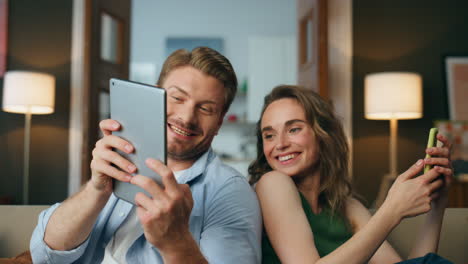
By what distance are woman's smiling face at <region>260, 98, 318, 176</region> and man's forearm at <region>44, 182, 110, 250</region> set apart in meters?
0.59

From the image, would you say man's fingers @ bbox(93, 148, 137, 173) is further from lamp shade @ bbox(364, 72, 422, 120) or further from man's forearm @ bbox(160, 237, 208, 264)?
lamp shade @ bbox(364, 72, 422, 120)

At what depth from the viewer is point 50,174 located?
402 centimetres

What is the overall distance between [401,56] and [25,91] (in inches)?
131

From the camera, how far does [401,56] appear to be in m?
3.93

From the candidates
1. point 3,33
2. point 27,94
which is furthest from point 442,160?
point 3,33

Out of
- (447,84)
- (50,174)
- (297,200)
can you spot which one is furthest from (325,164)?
(50,174)

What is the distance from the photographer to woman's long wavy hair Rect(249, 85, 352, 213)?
1.40 metres

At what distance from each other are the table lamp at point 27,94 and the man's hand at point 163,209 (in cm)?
315

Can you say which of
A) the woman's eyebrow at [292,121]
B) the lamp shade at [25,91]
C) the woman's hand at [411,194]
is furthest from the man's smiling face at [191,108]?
the lamp shade at [25,91]

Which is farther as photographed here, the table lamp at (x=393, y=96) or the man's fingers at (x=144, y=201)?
the table lamp at (x=393, y=96)

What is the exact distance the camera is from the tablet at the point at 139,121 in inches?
31.6

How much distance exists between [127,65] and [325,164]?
332cm

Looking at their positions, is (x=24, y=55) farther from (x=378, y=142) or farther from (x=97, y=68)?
(x=378, y=142)

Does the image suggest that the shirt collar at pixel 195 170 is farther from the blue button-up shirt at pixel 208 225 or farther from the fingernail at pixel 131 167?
the fingernail at pixel 131 167
